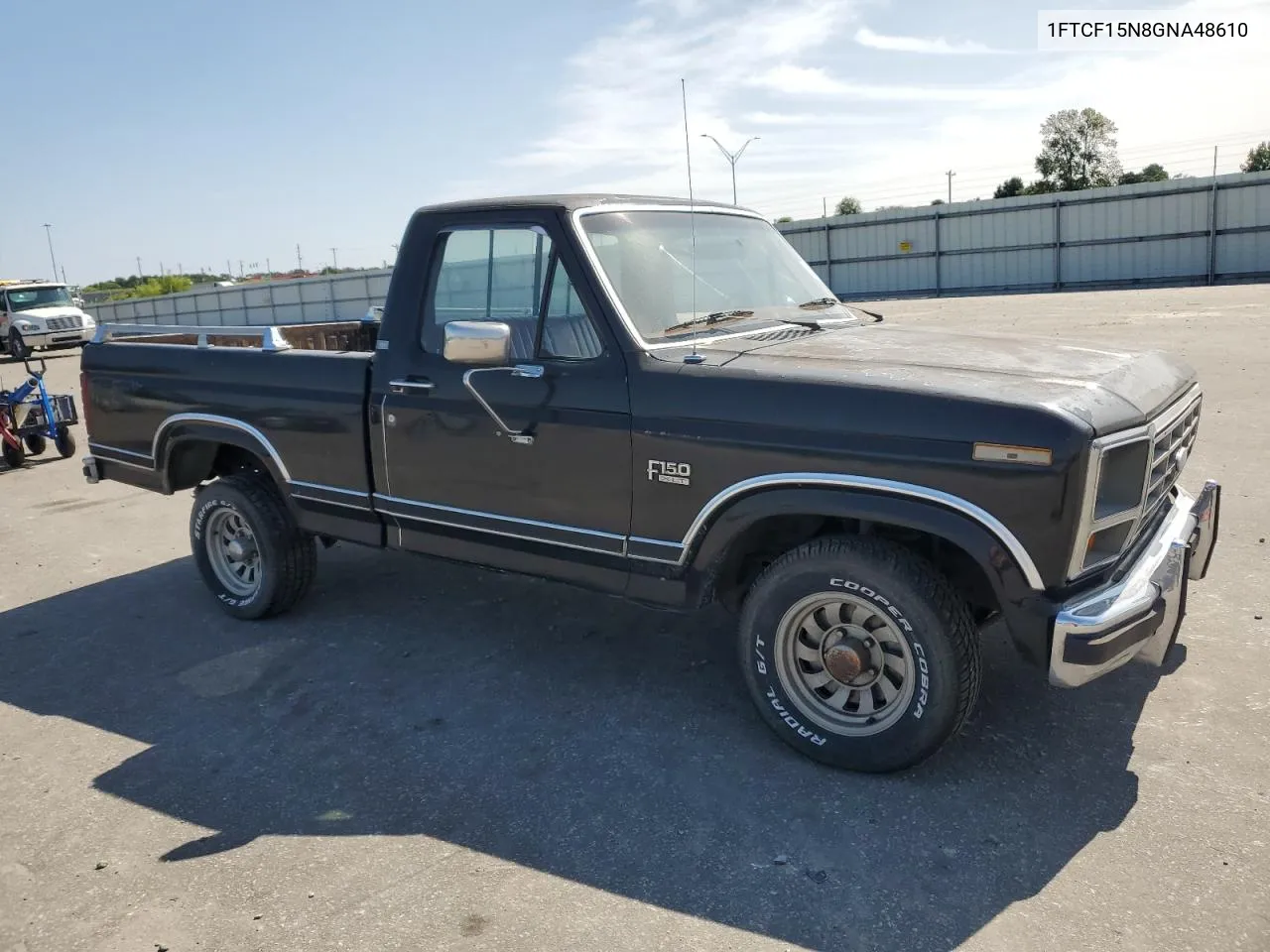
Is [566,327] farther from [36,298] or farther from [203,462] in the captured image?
[36,298]

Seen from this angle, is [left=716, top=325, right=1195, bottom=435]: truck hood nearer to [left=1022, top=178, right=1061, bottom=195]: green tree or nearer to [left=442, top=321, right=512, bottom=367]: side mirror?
[left=442, top=321, right=512, bottom=367]: side mirror

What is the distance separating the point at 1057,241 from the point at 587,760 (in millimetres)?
34750

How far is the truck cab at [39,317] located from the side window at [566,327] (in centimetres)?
2714

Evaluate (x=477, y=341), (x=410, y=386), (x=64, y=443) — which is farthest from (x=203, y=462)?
(x=64, y=443)

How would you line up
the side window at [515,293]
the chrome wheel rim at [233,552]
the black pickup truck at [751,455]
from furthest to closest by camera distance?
1. the chrome wheel rim at [233,552]
2. the side window at [515,293]
3. the black pickup truck at [751,455]

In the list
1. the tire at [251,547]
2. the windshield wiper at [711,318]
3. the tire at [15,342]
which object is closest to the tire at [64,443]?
the tire at [251,547]

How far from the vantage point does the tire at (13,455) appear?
10.7m

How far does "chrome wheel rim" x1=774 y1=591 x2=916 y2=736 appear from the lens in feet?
11.7

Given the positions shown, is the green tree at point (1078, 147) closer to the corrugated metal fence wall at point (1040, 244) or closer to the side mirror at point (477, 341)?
the corrugated metal fence wall at point (1040, 244)

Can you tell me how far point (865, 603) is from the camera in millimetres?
3508

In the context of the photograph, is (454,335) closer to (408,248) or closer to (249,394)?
(408,248)

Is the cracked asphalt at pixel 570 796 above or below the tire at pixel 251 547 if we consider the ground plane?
below

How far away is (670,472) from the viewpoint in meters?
3.79

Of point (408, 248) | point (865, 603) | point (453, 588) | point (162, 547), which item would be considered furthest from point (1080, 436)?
point (162, 547)
